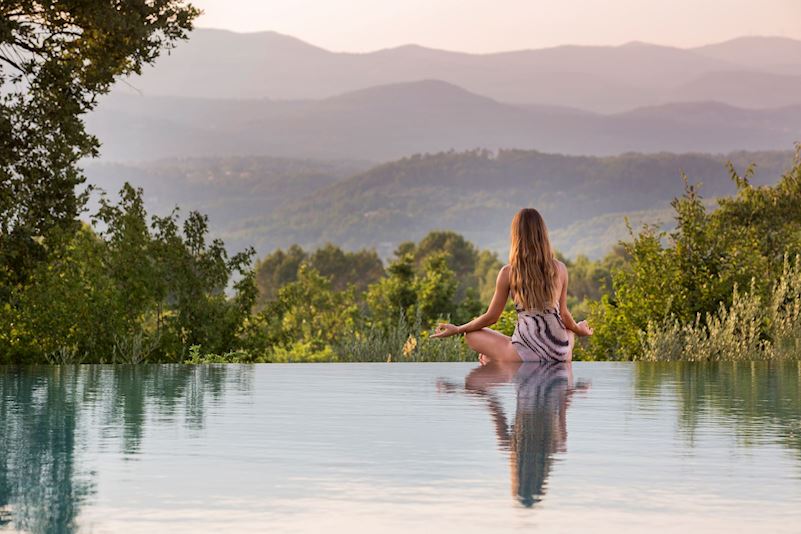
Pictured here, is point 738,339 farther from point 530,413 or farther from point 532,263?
point 530,413

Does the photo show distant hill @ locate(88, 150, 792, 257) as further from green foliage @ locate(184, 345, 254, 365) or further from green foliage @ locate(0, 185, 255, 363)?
green foliage @ locate(184, 345, 254, 365)

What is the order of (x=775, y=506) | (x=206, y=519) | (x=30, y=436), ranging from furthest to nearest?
(x=30, y=436) → (x=775, y=506) → (x=206, y=519)

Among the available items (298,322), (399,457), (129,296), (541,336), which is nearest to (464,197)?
(298,322)

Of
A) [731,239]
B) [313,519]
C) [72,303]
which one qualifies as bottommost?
[313,519]

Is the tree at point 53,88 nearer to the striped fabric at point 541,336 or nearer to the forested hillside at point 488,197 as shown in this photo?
the striped fabric at point 541,336

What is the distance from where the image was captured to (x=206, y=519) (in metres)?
3.07

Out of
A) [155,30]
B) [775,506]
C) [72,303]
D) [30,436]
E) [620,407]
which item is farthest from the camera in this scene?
[155,30]

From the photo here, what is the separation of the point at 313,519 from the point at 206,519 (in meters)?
0.27

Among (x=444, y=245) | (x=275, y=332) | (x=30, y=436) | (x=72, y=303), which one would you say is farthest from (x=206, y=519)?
(x=444, y=245)

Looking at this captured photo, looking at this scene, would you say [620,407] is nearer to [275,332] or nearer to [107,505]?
[107,505]

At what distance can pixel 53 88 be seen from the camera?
51.4ft

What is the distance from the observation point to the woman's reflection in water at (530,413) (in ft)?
12.6

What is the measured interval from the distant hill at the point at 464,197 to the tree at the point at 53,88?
125279 millimetres

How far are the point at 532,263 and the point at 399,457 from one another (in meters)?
5.12
